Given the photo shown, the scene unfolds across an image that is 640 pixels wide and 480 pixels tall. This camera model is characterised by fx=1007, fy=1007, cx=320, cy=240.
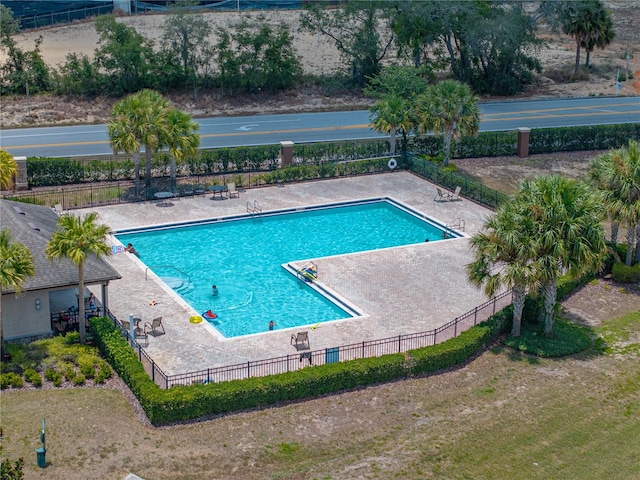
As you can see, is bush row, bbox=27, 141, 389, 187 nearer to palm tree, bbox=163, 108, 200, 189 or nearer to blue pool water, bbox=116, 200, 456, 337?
palm tree, bbox=163, 108, 200, 189

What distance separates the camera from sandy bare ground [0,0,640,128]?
7700cm

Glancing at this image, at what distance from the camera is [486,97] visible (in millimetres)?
86062

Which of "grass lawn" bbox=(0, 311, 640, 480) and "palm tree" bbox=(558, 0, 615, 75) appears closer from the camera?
"grass lawn" bbox=(0, 311, 640, 480)

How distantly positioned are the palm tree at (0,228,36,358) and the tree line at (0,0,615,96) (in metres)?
42.4

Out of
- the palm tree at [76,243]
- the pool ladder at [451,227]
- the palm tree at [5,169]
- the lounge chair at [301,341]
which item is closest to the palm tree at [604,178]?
the pool ladder at [451,227]

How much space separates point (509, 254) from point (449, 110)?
74.2 ft

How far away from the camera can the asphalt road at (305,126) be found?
222 feet

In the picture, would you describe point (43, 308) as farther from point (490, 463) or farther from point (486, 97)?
point (486, 97)

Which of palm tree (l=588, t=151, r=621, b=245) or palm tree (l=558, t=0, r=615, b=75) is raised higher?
palm tree (l=558, t=0, r=615, b=75)

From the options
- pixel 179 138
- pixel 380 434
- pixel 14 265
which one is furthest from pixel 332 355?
pixel 179 138

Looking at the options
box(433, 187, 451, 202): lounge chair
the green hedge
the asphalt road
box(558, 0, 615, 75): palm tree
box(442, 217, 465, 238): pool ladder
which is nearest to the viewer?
box(442, 217, 465, 238): pool ladder

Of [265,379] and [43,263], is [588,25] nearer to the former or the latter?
[43,263]

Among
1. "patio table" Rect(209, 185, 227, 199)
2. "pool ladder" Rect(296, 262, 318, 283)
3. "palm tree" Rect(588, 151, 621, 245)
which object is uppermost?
"palm tree" Rect(588, 151, 621, 245)

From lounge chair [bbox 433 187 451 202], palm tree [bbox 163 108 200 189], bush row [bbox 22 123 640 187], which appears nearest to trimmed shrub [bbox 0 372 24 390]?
palm tree [bbox 163 108 200 189]
